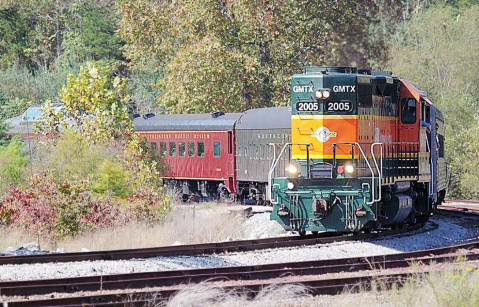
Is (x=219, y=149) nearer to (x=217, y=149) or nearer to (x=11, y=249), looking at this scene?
(x=217, y=149)

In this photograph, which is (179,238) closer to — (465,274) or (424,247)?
(424,247)

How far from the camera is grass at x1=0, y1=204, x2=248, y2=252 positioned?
1652cm

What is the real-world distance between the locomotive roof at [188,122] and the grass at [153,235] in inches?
308

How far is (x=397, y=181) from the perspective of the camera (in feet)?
55.9

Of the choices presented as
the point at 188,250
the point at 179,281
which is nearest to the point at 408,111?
the point at 188,250

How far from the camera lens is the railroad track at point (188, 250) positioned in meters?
13.1

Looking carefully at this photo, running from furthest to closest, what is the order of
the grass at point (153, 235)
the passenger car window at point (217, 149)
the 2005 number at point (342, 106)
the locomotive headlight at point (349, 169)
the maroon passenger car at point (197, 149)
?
the passenger car window at point (217, 149) → the maroon passenger car at point (197, 149) → the grass at point (153, 235) → the 2005 number at point (342, 106) → the locomotive headlight at point (349, 169)

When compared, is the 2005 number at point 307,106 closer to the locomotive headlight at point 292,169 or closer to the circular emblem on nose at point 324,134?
the circular emblem on nose at point 324,134

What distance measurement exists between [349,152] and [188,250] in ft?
12.8

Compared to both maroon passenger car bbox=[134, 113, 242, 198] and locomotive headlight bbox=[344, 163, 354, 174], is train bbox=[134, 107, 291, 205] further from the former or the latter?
A: locomotive headlight bbox=[344, 163, 354, 174]

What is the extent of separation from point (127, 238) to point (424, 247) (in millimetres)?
6001

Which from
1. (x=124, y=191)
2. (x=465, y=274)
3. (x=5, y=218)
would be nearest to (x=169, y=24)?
(x=124, y=191)

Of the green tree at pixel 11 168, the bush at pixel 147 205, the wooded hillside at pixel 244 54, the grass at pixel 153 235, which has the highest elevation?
the wooded hillside at pixel 244 54

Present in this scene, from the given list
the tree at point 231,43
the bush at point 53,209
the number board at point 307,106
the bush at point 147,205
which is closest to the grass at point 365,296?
the number board at point 307,106
